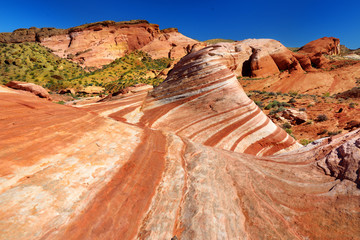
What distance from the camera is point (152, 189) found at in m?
2.76

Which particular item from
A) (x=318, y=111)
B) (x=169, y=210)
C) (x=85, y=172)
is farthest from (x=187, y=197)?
(x=318, y=111)

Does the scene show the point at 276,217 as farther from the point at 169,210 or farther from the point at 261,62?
the point at 261,62

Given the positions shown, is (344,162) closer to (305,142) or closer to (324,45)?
(305,142)

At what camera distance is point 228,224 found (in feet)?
7.39

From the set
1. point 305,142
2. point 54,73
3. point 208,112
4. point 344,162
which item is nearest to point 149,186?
point 344,162

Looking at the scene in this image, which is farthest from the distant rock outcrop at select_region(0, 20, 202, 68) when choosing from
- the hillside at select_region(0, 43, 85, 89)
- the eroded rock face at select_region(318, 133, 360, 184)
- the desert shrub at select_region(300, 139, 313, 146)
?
the eroded rock face at select_region(318, 133, 360, 184)

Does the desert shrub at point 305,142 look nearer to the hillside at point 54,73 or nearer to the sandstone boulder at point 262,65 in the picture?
the hillside at point 54,73

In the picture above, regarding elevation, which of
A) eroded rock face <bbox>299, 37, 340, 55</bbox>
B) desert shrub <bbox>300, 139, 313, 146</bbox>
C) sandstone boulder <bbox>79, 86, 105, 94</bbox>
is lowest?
desert shrub <bbox>300, 139, 313, 146</bbox>

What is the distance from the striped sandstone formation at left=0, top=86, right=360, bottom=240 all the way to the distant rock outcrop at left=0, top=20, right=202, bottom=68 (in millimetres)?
58331

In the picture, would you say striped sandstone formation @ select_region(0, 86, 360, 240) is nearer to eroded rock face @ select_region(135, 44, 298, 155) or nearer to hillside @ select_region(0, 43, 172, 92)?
eroded rock face @ select_region(135, 44, 298, 155)

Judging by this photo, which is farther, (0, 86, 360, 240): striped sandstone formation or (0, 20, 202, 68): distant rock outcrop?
(0, 20, 202, 68): distant rock outcrop

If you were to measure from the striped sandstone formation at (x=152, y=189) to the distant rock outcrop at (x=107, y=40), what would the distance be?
58.3 metres

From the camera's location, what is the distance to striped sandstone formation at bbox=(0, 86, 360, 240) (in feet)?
6.66

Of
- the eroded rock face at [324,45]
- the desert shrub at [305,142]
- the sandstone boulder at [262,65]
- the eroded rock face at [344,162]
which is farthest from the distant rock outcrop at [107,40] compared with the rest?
the eroded rock face at [344,162]
